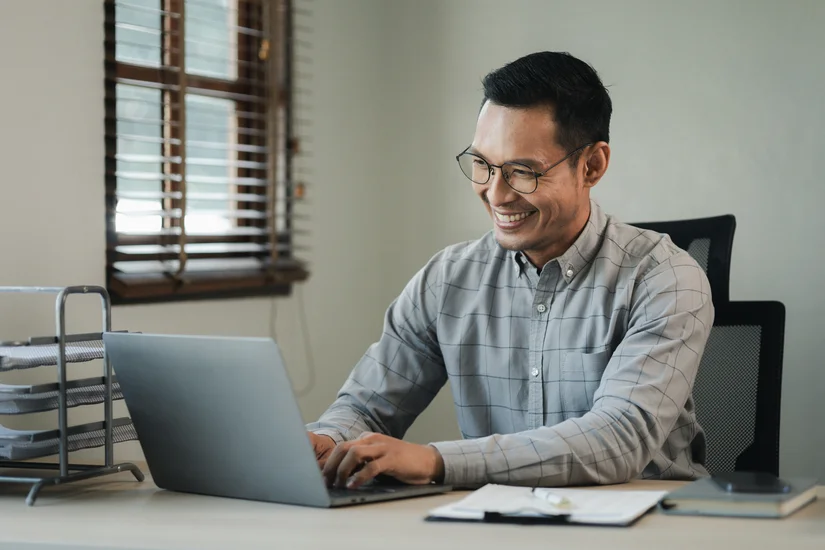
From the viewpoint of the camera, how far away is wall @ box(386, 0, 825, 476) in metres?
2.82

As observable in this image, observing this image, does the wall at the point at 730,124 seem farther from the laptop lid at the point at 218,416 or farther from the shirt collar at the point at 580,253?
the laptop lid at the point at 218,416

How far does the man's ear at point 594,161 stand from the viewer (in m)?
1.76

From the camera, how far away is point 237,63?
3023 mm

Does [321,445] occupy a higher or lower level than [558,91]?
lower

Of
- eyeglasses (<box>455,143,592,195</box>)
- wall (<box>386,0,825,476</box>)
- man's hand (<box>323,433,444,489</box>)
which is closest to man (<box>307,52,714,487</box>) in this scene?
eyeglasses (<box>455,143,592,195</box>)

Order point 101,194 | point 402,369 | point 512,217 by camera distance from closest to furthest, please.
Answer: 1. point 512,217
2. point 402,369
3. point 101,194

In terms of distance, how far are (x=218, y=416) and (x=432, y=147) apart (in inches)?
89.5

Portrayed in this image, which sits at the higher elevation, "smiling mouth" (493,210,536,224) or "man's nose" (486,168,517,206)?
"man's nose" (486,168,517,206)

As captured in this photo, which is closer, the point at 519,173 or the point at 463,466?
the point at 463,466

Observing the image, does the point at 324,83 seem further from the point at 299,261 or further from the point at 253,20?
the point at 299,261

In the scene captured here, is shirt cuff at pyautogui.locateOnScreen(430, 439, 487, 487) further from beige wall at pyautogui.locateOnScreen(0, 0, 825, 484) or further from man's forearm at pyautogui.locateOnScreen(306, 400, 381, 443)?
beige wall at pyautogui.locateOnScreen(0, 0, 825, 484)

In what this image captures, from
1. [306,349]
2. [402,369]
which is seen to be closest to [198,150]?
[306,349]

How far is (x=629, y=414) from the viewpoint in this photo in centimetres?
145

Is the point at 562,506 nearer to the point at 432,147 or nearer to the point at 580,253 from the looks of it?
the point at 580,253
